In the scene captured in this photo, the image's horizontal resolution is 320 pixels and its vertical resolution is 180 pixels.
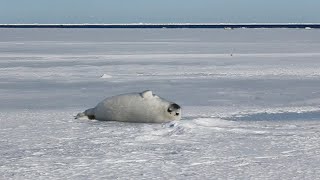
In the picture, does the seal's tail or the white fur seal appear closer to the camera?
the white fur seal

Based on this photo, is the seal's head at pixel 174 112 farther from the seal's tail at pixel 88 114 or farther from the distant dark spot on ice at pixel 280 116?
the seal's tail at pixel 88 114

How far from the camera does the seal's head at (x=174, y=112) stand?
7707mm

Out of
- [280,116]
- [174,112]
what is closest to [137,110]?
[174,112]

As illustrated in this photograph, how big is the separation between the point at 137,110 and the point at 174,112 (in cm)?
47

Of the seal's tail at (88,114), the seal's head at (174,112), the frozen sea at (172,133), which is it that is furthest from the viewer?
the seal's tail at (88,114)

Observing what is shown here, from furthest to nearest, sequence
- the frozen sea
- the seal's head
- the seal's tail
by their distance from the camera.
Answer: the seal's tail
the seal's head
the frozen sea

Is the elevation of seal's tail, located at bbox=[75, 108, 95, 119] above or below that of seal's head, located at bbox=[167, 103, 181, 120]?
below

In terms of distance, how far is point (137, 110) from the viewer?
310 inches

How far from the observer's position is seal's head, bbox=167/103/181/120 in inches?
303

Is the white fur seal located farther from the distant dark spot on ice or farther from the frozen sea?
the distant dark spot on ice

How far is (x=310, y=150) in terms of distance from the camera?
5871mm

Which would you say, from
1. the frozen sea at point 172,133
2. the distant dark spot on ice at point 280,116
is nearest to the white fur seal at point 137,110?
the frozen sea at point 172,133

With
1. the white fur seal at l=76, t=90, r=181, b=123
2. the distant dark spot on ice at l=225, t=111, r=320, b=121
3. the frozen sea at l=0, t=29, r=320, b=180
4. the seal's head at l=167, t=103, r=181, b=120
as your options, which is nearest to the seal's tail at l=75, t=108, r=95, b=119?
the white fur seal at l=76, t=90, r=181, b=123

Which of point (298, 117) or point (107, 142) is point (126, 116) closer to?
point (107, 142)
